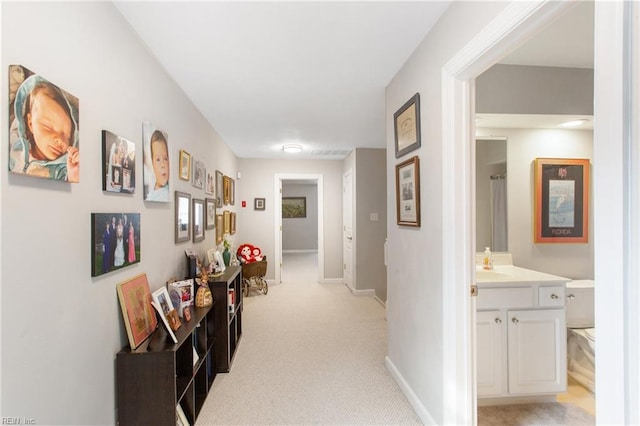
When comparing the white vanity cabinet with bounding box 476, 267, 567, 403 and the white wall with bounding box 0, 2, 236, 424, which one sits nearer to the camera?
the white wall with bounding box 0, 2, 236, 424

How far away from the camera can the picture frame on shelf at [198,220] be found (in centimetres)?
276

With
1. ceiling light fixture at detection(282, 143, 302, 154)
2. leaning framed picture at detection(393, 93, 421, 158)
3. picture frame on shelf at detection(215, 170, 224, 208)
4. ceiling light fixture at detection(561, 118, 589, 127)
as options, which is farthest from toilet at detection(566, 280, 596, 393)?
picture frame on shelf at detection(215, 170, 224, 208)

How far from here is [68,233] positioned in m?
1.17

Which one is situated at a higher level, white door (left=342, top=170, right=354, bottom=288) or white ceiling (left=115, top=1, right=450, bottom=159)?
white ceiling (left=115, top=1, right=450, bottom=159)

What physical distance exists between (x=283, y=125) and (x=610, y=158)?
10.3ft

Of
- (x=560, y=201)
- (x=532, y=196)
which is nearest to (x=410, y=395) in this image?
(x=532, y=196)

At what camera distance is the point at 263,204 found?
5.61 metres

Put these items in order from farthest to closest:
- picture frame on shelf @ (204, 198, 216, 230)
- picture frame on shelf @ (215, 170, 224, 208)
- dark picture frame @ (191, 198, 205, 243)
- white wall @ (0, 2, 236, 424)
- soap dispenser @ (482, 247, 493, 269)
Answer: picture frame on shelf @ (215, 170, 224, 208), picture frame on shelf @ (204, 198, 216, 230), dark picture frame @ (191, 198, 205, 243), soap dispenser @ (482, 247, 493, 269), white wall @ (0, 2, 236, 424)

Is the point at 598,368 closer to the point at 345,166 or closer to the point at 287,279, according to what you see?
the point at 345,166

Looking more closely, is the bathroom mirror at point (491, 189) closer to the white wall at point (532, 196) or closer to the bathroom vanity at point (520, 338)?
the white wall at point (532, 196)

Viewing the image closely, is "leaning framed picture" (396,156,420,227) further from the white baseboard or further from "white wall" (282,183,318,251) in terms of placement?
"white wall" (282,183,318,251)

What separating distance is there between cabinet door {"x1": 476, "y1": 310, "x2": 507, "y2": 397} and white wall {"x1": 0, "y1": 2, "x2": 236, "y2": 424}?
7.07ft

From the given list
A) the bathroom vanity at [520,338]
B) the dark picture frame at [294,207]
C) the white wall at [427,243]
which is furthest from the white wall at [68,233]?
the dark picture frame at [294,207]

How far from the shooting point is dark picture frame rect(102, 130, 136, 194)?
1.41m
